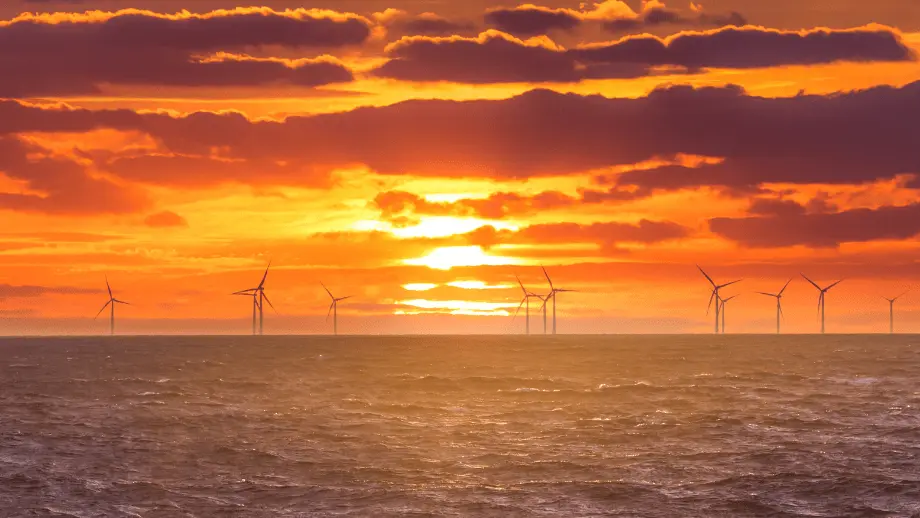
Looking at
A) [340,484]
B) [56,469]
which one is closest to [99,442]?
[56,469]

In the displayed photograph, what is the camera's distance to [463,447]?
6569cm

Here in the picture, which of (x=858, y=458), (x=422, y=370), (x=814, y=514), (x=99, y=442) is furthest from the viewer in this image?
(x=422, y=370)

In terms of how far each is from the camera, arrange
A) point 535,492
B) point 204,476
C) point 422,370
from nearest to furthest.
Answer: point 535,492
point 204,476
point 422,370

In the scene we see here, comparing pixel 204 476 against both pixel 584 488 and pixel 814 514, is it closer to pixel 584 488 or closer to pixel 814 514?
pixel 584 488

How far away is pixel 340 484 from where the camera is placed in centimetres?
Answer: 5350

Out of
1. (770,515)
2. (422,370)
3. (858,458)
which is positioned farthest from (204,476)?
(422,370)

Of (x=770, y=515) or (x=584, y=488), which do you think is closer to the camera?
(x=770, y=515)

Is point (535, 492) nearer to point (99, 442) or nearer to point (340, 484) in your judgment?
point (340, 484)

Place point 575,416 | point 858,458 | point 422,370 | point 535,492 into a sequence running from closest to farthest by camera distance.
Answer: point 535,492, point 858,458, point 575,416, point 422,370

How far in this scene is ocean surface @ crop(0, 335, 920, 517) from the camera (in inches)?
1932

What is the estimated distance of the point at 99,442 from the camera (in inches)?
2616

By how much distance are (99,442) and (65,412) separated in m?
18.0

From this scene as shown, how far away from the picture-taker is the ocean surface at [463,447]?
4906 centimetres

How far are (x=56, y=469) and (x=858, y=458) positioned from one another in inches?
1763
